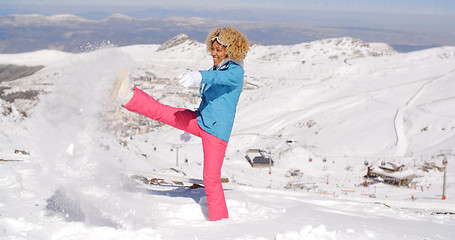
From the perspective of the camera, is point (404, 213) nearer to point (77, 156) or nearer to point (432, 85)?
point (77, 156)

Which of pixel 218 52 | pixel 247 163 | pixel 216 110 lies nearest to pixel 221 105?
pixel 216 110

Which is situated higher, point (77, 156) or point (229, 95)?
point (229, 95)

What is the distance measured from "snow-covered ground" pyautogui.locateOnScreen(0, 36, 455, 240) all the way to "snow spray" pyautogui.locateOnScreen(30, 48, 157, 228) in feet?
0.04

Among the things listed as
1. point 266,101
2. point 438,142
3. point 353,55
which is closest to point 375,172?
point 438,142

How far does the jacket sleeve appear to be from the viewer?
13.6 ft

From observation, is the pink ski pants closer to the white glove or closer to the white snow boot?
the white snow boot

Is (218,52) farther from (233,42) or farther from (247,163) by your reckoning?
(247,163)

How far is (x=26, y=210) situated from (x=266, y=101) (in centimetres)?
4350

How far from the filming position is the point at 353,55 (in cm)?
8456

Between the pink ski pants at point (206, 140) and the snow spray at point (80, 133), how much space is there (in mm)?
389

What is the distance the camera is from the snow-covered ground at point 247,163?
4215mm

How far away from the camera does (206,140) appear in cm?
479

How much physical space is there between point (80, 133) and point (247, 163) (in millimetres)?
22077

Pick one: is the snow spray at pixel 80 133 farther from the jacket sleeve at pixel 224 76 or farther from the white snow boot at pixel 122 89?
the jacket sleeve at pixel 224 76
